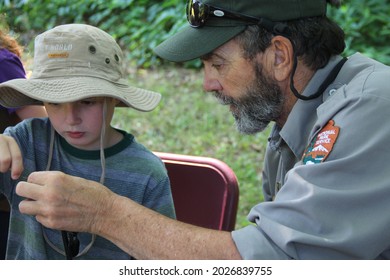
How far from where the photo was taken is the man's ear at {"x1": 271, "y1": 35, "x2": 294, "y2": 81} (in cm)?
212

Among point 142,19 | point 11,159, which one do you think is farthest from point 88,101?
point 142,19

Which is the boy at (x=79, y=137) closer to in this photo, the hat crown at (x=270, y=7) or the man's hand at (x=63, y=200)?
the man's hand at (x=63, y=200)

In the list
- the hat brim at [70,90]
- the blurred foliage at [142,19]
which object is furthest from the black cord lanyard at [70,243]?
the blurred foliage at [142,19]

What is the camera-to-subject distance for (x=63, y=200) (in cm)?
187

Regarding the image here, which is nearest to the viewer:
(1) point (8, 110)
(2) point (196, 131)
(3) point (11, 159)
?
(3) point (11, 159)

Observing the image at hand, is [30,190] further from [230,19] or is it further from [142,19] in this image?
[142,19]

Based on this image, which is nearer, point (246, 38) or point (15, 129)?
point (246, 38)

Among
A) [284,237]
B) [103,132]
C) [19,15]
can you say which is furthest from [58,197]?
[19,15]

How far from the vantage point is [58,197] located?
1.86 m

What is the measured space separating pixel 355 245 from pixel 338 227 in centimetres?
6

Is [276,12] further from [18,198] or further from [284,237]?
[18,198]

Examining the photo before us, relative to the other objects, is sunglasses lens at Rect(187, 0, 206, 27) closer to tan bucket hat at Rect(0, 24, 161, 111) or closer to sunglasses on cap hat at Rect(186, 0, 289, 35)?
sunglasses on cap hat at Rect(186, 0, 289, 35)

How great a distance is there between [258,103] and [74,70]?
65 centimetres

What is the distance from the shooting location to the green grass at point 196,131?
16.9 feet
